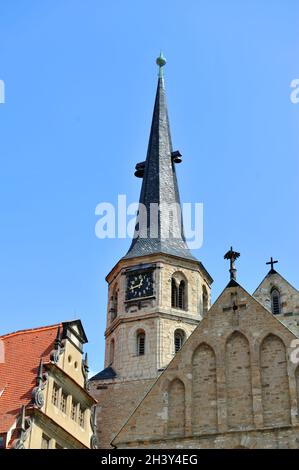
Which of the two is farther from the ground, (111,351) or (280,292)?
(280,292)

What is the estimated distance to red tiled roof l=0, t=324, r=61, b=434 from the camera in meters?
21.3

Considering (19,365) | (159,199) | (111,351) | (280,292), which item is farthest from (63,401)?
(159,199)

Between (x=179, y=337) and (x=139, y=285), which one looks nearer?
(x=179, y=337)

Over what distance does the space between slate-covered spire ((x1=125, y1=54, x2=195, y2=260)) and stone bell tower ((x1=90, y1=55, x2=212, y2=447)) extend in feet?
0.18

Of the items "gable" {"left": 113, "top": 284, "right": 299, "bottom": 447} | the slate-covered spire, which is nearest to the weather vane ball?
the slate-covered spire

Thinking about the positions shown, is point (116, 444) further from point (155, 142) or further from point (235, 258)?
point (155, 142)

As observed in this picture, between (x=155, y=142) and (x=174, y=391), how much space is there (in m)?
26.1

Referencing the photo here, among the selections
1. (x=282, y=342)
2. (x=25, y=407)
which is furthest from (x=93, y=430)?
(x=282, y=342)

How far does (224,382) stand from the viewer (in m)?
18.8

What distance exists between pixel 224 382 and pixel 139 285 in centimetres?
1737

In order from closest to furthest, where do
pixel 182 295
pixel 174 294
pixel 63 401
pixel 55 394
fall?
1. pixel 55 394
2. pixel 63 401
3. pixel 174 294
4. pixel 182 295

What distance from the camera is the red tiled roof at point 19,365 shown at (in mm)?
21344

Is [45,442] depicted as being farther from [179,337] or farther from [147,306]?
[147,306]
